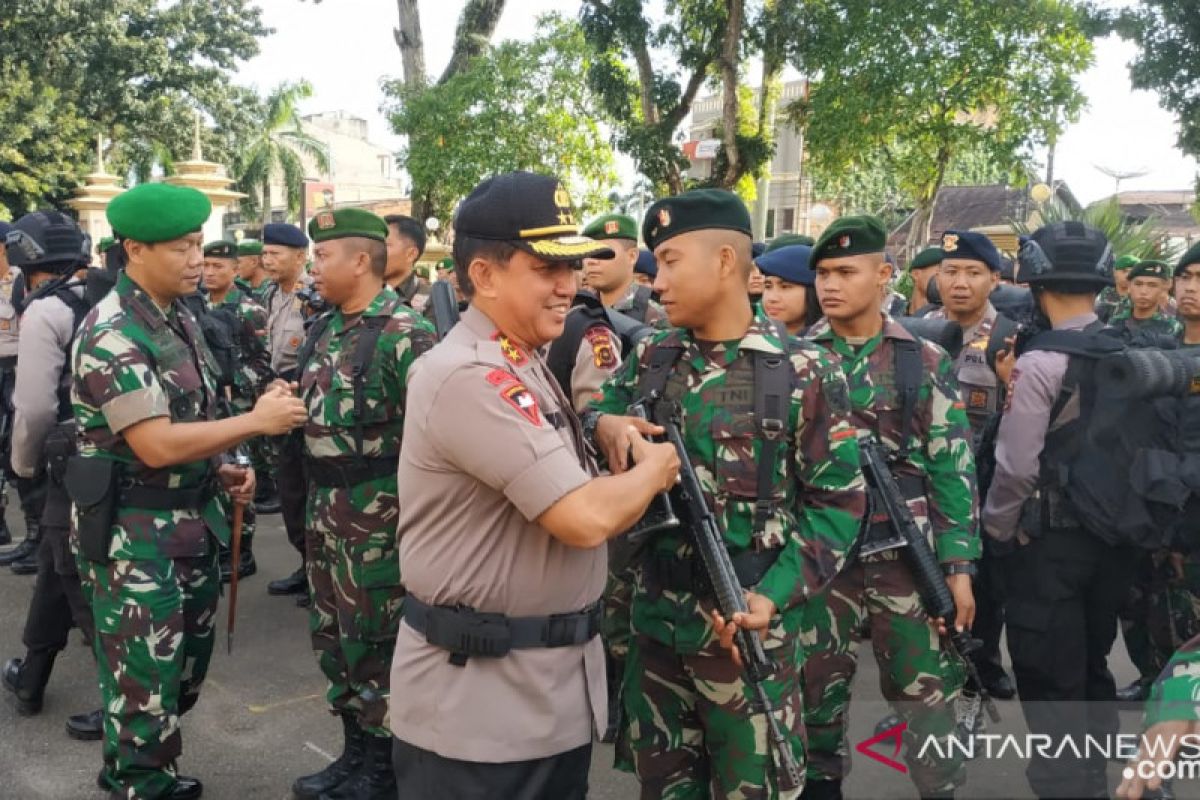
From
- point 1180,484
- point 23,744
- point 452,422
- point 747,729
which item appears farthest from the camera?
point 23,744

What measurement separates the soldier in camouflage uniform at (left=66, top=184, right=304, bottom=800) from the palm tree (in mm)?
33965

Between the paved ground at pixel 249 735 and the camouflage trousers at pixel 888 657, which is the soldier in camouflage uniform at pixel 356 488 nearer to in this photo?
the paved ground at pixel 249 735

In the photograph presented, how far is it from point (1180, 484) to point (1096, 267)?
83 cm

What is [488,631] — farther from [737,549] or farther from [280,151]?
[280,151]

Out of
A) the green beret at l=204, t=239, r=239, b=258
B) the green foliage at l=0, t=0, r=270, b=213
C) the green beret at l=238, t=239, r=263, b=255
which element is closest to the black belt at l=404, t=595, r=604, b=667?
the green beret at l=204, t=239, r=239, b=258

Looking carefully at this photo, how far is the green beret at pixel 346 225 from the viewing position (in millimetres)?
3889

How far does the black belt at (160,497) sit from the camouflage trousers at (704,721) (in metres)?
1.63

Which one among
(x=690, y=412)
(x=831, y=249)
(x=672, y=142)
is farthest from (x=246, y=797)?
(x=672, y=142)

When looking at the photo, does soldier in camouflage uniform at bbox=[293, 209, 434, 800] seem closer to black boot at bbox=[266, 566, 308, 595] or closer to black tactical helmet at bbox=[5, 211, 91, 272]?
black tactical helmet at bbox=[5, 211, 91, 272]

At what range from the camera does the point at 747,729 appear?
2.52m

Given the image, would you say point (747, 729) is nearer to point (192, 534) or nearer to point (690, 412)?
point (690, 412)

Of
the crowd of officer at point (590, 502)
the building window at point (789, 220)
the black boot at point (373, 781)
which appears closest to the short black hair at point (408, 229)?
the crowd of officer at point (590, 502)

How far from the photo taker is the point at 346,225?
3.89 m

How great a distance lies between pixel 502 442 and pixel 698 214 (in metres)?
1.05
